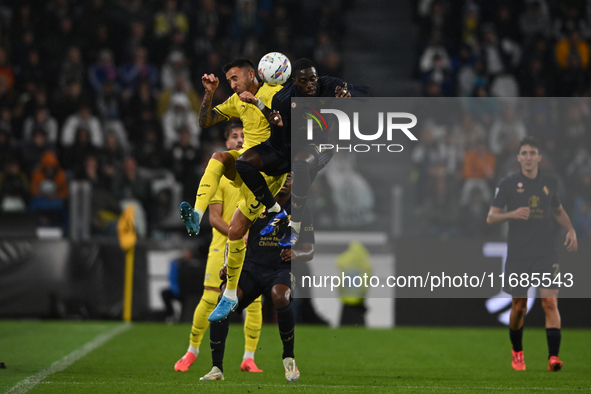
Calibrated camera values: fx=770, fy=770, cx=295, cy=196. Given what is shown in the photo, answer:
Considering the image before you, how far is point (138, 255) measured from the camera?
13.2 meters

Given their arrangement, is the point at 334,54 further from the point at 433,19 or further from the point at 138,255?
the point at 138,255

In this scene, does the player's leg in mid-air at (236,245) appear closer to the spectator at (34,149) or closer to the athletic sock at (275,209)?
the athletic sock at (275,209)

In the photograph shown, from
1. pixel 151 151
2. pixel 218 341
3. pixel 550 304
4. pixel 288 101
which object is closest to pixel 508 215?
pixel 550 304

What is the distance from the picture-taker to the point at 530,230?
889 centimetres

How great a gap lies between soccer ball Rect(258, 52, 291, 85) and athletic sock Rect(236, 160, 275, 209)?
0.82m

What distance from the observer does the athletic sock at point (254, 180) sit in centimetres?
718

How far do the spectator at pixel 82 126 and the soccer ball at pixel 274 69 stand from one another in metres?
8.70

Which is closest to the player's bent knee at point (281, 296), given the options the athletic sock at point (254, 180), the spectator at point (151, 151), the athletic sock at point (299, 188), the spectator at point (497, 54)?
the athletic sock at point (299, 188)

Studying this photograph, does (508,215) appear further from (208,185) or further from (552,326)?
(208,185)

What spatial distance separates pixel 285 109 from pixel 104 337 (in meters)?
5.60

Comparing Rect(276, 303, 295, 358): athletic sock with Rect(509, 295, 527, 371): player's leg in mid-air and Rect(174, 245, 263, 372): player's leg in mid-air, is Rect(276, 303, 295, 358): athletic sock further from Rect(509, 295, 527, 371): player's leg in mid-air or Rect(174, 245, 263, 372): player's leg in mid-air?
Rect(509, 295, 527, 371): player's leg in mid-air

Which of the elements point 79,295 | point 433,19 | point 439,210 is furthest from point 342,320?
point 433,19

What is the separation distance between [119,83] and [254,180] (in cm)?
1010

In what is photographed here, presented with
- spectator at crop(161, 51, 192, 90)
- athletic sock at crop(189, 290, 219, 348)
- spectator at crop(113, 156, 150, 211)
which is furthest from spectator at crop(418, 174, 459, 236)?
spectator at crop(161, 51, 192, 90)
